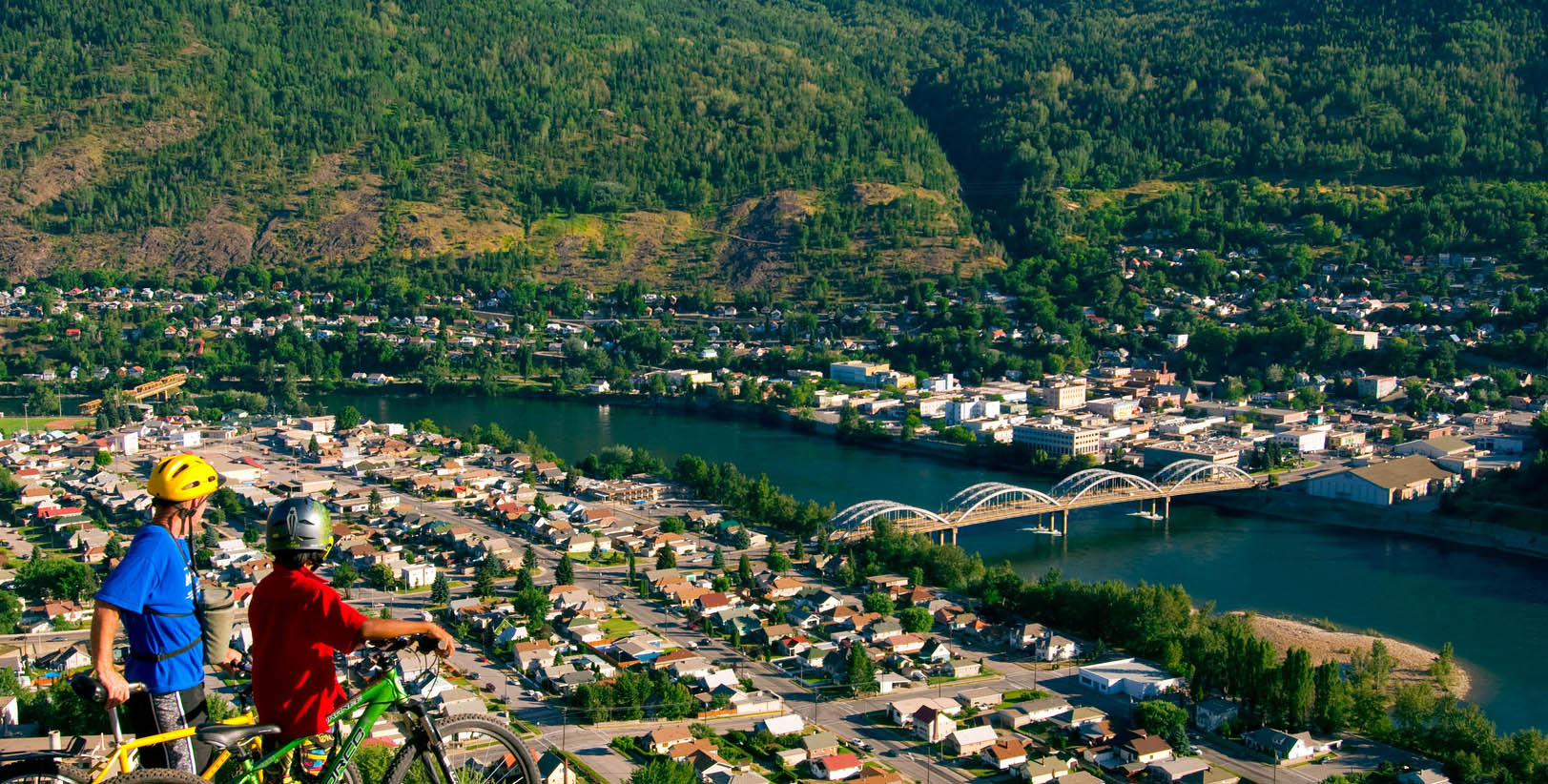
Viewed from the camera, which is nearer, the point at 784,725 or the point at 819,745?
the point at 819,745

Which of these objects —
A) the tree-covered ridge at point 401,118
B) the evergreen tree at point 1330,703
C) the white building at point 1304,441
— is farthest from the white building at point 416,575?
the tree-covered ridge at point 401,118

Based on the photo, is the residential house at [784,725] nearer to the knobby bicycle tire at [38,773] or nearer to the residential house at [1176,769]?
the residential house at [1176,769]

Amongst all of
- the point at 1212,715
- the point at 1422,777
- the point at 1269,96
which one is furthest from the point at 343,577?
the point at 1269,96

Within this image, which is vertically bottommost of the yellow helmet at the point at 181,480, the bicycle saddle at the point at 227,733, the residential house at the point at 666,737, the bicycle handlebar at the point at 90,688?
the residential house at the point at 666,737

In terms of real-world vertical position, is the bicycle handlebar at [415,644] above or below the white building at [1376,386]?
above

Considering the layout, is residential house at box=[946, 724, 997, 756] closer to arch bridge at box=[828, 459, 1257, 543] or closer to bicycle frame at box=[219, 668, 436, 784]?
arch bridge at box=[828, 459, 1257, 543]

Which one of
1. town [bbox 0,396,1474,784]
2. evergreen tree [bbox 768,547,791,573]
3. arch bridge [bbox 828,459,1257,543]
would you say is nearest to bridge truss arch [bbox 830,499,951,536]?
arch bridge [bbox 828,459,1257,543]

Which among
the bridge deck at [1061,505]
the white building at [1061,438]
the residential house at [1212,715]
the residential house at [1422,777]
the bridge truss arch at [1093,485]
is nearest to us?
the residential house at [1422,777]

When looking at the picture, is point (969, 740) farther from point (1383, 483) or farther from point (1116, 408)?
point (1116, 408)
